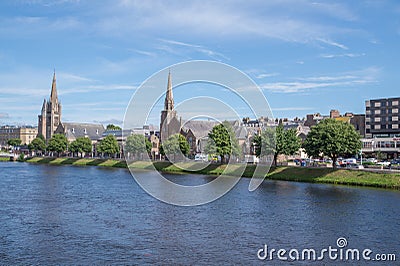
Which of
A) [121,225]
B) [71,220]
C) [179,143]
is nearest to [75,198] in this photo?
[71,220]

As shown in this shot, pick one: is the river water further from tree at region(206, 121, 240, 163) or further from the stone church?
the stone church

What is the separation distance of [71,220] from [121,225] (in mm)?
6215

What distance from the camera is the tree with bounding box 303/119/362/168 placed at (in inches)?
3337

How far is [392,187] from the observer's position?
72.8 meters

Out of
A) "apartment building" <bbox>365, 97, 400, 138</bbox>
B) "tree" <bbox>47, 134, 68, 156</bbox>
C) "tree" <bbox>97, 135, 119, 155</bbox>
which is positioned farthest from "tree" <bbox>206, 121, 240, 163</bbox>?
"tree" <bbox>47, 134, 68, 156</bbox>

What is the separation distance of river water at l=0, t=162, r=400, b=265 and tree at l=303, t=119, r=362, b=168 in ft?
57.5

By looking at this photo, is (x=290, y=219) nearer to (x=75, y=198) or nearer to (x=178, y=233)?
(x=178, y=233)

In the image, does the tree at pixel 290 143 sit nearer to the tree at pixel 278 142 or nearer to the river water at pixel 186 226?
the tree at pixel 278 142

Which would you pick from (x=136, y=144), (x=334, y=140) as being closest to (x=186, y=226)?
(x=334, y=140)

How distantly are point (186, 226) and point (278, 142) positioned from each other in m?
59.4

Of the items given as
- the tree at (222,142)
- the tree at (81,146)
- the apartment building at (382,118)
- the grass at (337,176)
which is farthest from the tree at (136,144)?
the apartment building at (382,118)

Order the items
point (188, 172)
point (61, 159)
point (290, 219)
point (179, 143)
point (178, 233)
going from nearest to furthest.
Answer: point (178, 233), point (290, 219), point (188, 172), point (179, 143), point (61, 159)

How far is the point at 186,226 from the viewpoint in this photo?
146 feet

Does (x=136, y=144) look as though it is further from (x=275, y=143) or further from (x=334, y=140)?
(x=334, y=140)
